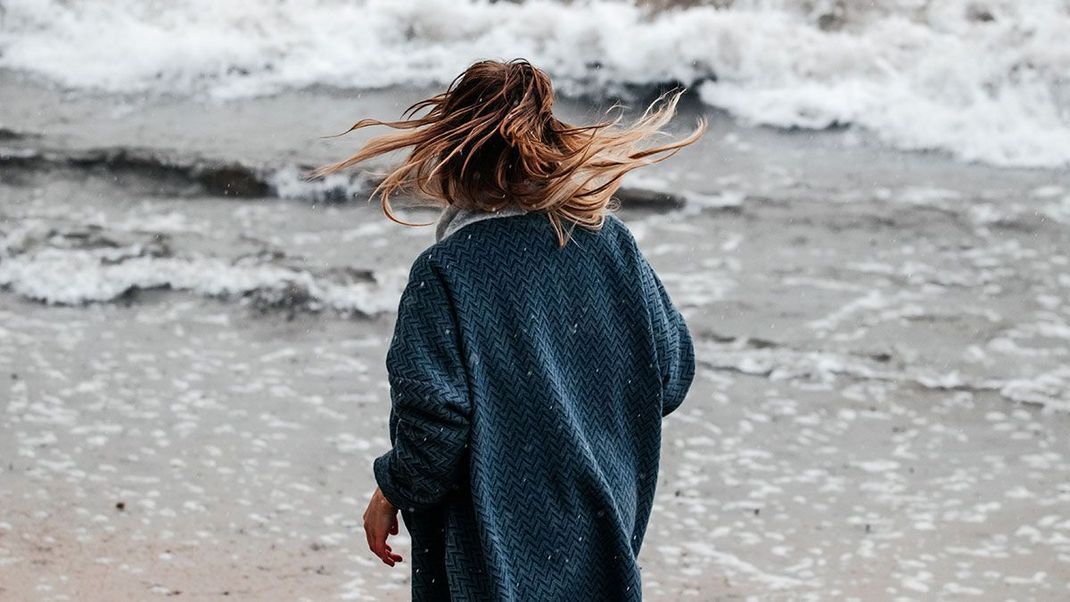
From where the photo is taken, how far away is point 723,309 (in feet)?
15.6

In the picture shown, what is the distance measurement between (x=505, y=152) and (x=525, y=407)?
1.13ft

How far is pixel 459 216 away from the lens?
74.2 inches

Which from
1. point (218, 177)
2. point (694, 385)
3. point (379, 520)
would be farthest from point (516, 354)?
point (218, 177)

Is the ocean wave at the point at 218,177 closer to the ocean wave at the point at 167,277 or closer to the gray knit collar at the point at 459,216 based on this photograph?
the ocean wave at the point at 167,277

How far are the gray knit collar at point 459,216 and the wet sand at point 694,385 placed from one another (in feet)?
4.56

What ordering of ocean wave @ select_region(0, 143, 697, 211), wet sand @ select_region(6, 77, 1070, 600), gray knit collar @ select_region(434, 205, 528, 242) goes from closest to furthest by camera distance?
1. gray knit collar @ select_region(434, 205, 528, 242)
2. wet sand @ select_region(6, 77, 1070, 600)
3. ocean wave @ select_region(0, 143, 697, 211)

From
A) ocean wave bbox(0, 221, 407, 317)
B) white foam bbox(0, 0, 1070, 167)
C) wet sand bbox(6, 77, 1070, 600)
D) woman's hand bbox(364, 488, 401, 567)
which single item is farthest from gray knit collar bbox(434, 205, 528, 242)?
white foam bbox(0, 0, 1070, 167)

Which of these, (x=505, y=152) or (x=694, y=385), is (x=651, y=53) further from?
(x=505, y=152)

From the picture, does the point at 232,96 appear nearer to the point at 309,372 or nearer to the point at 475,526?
the point at 309,372

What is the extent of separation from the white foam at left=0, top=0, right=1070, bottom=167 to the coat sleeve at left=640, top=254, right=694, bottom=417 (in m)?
4.42

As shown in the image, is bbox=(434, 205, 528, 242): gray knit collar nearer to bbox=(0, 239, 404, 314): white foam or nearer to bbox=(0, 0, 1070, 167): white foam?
bbox=(0, 239, 404, 314): white foam

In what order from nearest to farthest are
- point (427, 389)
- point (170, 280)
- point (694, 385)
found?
point (427, 389)
point (694, 385)
point (170, 280)

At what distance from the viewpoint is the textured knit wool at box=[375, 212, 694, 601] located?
1.79m

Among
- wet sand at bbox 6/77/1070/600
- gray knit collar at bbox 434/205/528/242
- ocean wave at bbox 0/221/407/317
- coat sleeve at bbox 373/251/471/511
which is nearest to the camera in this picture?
coat sleeve at bbox 373/251/471/511
